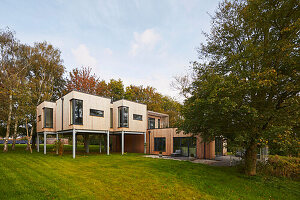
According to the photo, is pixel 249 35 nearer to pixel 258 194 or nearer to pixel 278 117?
pixel 278 117

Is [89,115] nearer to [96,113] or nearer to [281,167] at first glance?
[96,113]

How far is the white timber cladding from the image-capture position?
51.3 feet

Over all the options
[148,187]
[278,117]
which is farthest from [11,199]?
[278,117]

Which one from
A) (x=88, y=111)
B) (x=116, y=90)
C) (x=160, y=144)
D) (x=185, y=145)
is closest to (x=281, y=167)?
(x=185, y=145)

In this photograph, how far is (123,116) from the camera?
17906 mm

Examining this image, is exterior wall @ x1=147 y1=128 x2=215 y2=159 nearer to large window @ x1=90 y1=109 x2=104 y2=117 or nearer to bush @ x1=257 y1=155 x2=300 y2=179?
bush @ x1=257 y1=155 x2=300 y2=179

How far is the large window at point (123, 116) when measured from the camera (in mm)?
17844

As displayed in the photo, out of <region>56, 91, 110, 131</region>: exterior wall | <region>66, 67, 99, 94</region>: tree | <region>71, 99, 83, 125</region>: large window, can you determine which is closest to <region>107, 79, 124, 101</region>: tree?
<region>66, 67, 99, 94</region>: tree

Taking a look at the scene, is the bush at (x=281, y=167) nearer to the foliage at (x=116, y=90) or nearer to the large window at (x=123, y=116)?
the large window at (x=123, y=116)

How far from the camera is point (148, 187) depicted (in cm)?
674

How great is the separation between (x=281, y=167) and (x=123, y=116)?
1325 centimetres

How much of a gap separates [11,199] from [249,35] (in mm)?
11771

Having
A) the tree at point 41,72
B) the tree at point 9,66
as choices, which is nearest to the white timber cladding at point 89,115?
the tree at point 9,66

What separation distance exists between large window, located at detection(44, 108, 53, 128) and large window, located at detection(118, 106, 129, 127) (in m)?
8.31
